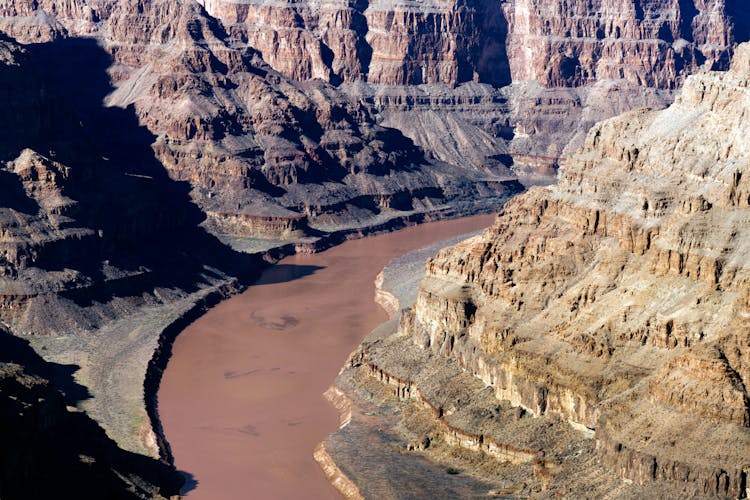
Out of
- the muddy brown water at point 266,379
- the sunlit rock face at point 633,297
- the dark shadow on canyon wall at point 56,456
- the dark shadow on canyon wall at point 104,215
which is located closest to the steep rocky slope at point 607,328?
the sunlit rock face at point 633,297

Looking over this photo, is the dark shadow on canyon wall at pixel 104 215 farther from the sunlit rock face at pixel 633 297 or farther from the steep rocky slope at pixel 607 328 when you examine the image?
the sunlit rock face at pixel 633 297

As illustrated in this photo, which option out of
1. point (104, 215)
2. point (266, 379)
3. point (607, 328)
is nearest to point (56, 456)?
point (607, 328)

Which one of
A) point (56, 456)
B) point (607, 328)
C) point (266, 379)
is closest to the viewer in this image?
point (56, 456)

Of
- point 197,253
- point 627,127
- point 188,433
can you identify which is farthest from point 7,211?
point 627,127

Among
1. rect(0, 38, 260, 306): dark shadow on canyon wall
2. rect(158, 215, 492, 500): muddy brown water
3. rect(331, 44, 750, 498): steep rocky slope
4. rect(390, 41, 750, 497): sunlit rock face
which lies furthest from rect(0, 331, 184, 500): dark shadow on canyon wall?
rect(0, 38, 260, 306): dark shadow on canyon wall

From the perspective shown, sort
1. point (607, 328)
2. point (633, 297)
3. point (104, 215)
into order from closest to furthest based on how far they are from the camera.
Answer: point (607, 328) → point (633, 297) → point (104, 215)

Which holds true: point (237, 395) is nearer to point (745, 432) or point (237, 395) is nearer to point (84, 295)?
point (84, 295)

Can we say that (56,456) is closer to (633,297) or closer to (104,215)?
(633,297)
